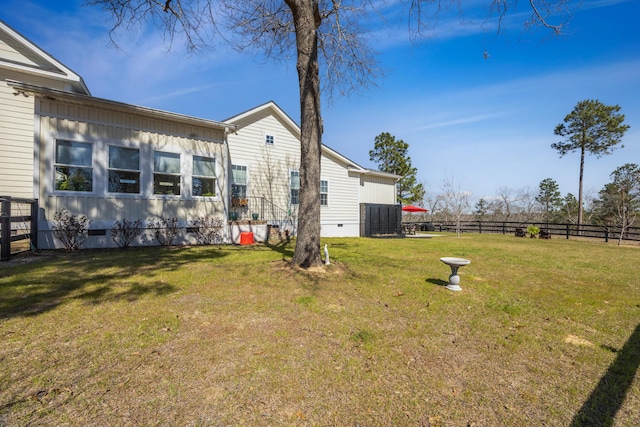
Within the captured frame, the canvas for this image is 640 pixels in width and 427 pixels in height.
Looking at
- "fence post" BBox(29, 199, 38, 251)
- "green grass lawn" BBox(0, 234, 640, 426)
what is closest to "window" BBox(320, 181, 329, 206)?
"green grass lawn" BBox(0, 234, 640, 426)

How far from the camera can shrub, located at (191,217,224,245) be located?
10.1 meters

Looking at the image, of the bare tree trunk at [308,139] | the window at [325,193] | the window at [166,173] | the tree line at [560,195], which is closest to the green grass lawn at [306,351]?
the bare tree trunk at [308,139]

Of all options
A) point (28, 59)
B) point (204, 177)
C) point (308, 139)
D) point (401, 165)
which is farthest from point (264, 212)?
point (401, 165)

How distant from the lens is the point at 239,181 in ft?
41.5

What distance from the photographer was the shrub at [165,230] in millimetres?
9320

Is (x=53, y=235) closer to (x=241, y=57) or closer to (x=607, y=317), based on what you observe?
(x=241, y=57)

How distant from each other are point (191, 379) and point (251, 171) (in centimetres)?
1141

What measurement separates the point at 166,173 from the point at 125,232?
2330 mm

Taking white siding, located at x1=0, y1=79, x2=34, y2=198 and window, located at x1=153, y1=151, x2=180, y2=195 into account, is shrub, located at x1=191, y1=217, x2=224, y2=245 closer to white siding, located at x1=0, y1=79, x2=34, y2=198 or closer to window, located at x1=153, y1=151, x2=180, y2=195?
window, located at x1=153, y1=151, x2=180, y2=195

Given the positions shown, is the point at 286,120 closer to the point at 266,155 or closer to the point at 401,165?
the point at 266,155

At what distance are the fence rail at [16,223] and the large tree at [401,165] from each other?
29.9 meters

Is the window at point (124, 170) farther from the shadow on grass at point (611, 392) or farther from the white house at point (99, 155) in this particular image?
the shadow on grass at point (611, 392)

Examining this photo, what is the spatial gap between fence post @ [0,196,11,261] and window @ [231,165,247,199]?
23.2ft

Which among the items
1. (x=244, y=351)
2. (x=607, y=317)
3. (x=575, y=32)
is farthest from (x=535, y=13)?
(x=244, y=351)
